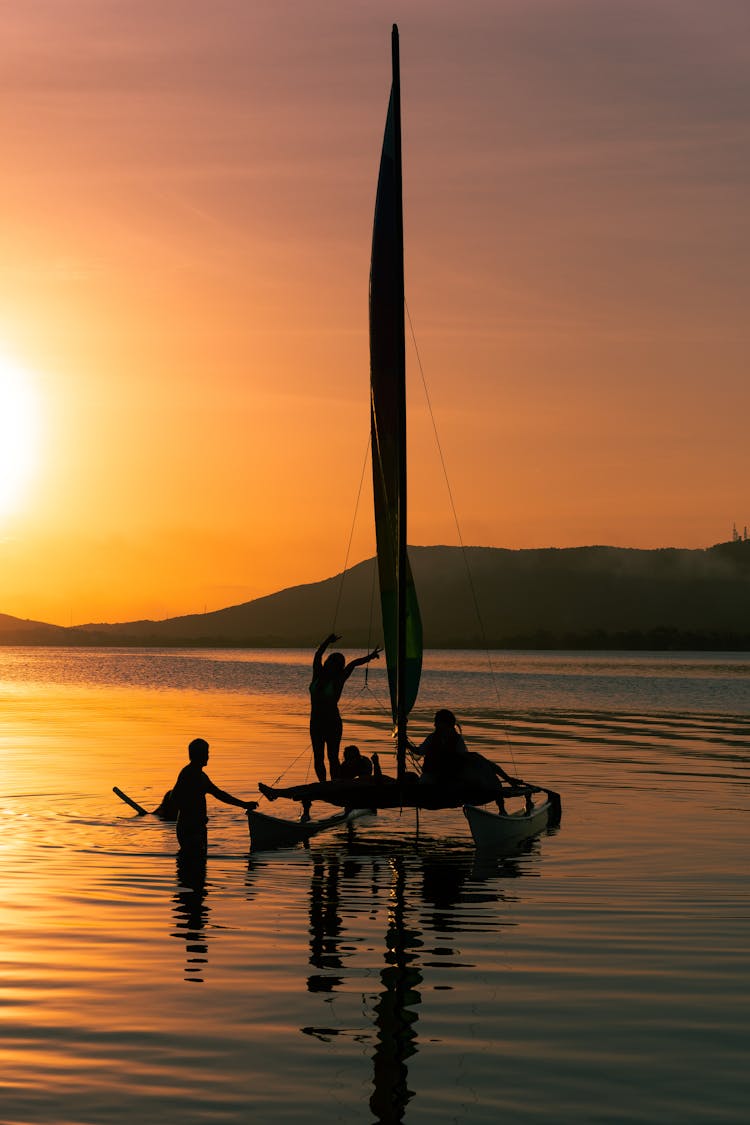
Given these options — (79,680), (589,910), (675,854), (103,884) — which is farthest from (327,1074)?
(79,680)

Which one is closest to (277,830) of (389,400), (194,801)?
(194,801)

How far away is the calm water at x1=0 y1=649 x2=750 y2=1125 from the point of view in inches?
384

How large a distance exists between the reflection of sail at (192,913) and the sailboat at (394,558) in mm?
2128

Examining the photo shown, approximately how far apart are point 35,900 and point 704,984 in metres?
8.21

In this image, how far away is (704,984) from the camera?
1292 cm

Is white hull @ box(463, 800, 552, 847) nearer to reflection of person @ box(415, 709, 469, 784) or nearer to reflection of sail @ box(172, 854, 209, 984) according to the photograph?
reflection of person @ box(415, 709, 469, 784)

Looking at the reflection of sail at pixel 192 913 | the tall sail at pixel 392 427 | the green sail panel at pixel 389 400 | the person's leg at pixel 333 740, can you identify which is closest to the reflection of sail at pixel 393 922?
the reflection of sail at pixel 192 913

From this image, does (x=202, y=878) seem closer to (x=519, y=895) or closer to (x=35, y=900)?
(x=35, y=900)

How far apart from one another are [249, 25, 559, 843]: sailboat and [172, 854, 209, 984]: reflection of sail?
2.13 metres

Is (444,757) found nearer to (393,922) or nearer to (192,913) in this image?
(393,922)

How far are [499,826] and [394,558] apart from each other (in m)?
4.96

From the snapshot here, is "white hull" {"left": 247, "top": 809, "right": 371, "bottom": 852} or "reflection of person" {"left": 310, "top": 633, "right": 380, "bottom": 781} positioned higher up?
"reflection of person" {"left": 310, "top": 633, "right": 380, "bottom": 781}

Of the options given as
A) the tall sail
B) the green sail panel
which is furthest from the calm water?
the green sail panel

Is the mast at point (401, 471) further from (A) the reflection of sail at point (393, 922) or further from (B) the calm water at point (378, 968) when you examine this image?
(B) the calm water at point (378, 968)
